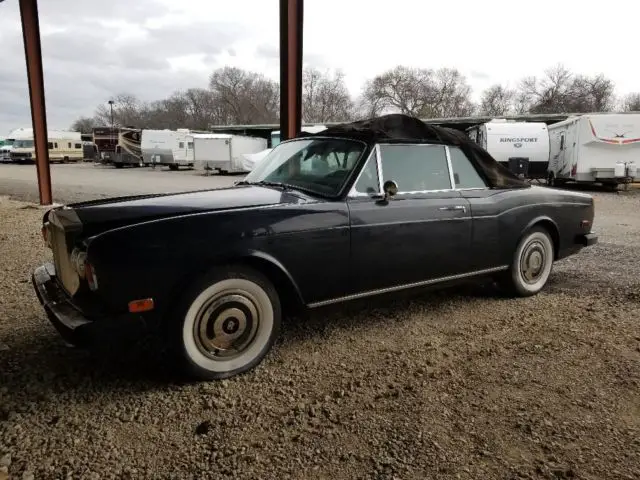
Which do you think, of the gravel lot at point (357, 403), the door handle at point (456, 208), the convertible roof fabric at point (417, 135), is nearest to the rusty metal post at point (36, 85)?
the gravel lot at point (357, 403)

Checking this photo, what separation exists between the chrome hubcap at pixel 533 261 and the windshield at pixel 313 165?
6.62 feet

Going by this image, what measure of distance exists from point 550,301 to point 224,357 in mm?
3082

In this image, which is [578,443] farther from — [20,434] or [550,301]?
[20,434]

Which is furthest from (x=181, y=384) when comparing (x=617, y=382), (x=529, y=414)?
(x=617, y=382)

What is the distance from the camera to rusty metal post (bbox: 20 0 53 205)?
1021 centimetres

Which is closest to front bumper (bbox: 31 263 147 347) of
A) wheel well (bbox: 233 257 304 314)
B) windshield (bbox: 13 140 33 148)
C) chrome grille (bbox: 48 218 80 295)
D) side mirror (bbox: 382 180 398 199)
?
chrome grille (bbox: 48 218 80 295)

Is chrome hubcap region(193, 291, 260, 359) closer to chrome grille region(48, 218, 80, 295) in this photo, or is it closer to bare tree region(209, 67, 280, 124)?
chrome grille region(48, 218, 80, 295)

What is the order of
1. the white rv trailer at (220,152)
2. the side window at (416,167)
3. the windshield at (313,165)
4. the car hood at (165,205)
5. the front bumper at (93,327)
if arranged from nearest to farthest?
the front bumper at (93,327) < the car hood at (165,205) < the windshield at (313,165) < the side window at (416,167) < the white rv trailer at (220,152)

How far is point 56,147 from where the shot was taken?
4241 centimetres

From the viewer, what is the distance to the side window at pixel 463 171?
13.3 feet

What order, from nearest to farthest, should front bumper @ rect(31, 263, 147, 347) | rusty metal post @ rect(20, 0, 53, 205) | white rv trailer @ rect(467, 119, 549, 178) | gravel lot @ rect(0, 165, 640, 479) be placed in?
gravel lot @ rect(0, 165, 640, 479) → front bumper @ rect(31, 263, 147, 347) → rusty metal post @ rect(20, 0, 53, 205) → white rv trailer @ rect(467, 119, 549, 178)

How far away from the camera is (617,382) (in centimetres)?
287

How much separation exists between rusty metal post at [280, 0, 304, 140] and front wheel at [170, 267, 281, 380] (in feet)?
13.3

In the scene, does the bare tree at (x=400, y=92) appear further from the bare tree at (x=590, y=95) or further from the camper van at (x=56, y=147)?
the camper van at (x=56, y=147)
